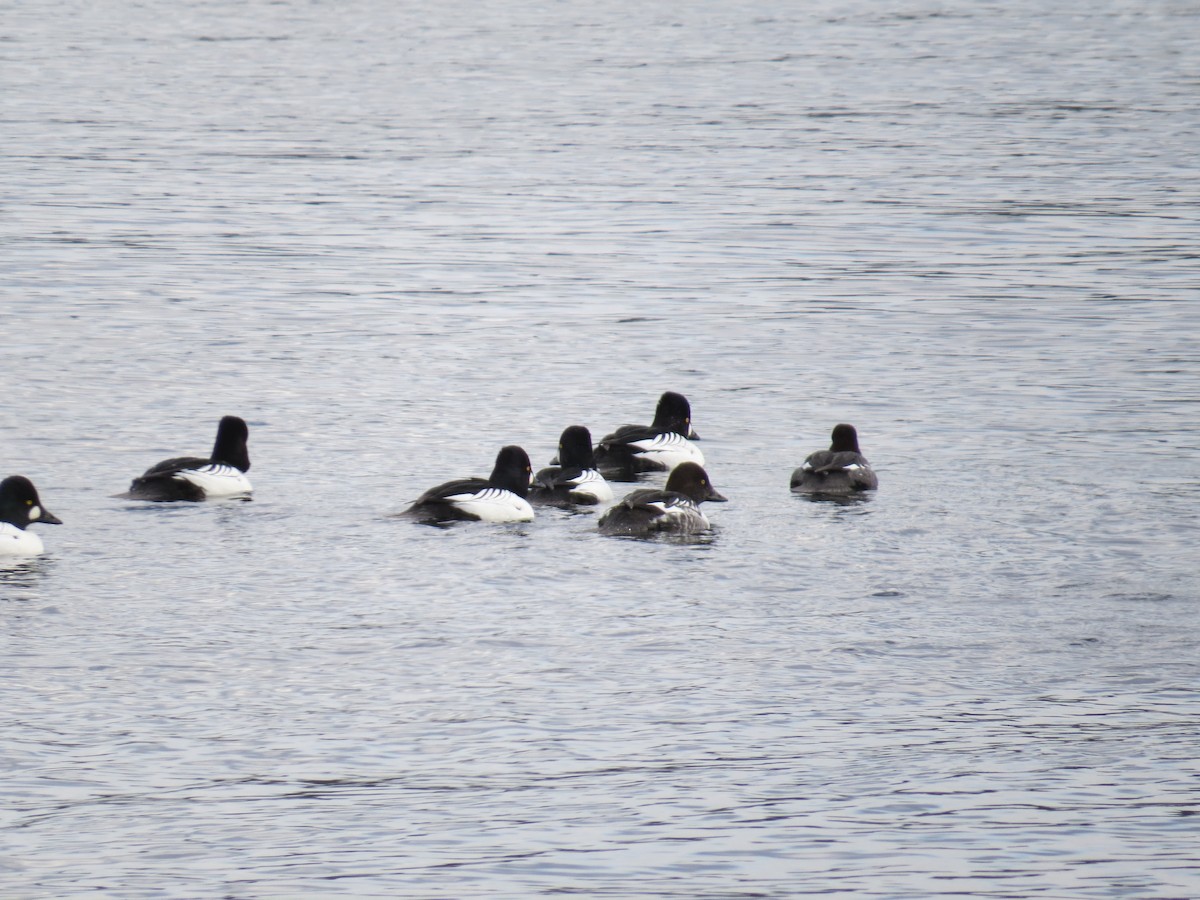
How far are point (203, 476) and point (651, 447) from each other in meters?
4.16

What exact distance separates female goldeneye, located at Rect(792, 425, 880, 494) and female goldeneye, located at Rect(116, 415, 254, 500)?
483 centimetres

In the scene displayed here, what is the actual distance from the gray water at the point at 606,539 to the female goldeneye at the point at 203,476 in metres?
0.31

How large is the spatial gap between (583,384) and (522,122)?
30.3 meters

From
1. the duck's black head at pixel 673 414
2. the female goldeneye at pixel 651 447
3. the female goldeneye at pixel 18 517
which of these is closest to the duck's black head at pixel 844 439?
the female goldeneye at pixel 651 447

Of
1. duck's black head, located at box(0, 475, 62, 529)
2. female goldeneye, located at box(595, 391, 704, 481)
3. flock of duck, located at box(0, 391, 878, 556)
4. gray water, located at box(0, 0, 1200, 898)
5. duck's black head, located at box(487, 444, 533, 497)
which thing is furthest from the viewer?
female goldeneye, located at box(595, 391, 704, 481)

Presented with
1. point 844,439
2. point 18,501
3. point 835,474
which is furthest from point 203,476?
point 844,439

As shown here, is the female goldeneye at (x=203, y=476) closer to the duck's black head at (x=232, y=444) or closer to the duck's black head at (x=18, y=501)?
the duck's black head at (x=232, y=444)

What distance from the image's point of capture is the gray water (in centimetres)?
1038

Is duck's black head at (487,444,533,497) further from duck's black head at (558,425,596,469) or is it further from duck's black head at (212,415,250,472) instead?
duck's black head at (212,415,250,472)

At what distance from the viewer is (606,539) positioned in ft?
54.9

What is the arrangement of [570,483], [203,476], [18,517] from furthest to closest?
1. [570,483]
2. [203,476]
3. [18,517]

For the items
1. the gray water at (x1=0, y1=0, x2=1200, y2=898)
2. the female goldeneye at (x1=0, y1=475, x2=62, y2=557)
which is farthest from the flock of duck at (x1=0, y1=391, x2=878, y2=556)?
the gray water at (x1=0, y1=0, x2=1200, y2=898)

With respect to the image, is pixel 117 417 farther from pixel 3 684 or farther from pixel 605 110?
pixel 605 110

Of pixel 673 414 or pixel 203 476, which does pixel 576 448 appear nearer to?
pixel 673 414
